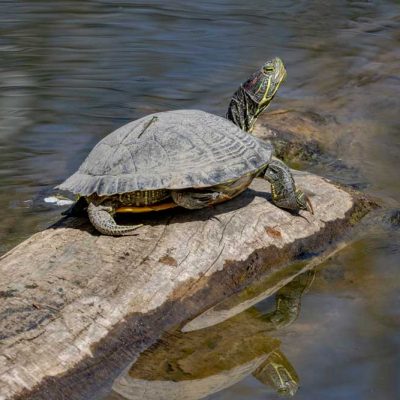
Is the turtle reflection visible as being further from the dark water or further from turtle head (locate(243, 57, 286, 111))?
turtle head (locate(243, 57, 286, 111))

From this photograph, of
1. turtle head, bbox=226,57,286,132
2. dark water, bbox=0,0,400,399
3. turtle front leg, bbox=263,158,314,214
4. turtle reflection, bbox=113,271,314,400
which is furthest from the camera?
turtle head, bbox=226,57,286,132

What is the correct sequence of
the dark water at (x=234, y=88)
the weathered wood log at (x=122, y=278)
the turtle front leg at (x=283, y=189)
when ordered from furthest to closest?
1. the turtle front leg at (x=283, y=189)
2. the dark water at (x=234, y=88)
3. the weathered wood log at (x=122, y=278)

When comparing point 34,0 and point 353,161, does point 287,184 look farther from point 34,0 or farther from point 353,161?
point 34,0

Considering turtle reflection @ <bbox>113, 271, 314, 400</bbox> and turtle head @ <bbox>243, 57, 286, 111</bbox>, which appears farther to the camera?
turtle head @ <bbox>243, 57, 286, 111</bbox>

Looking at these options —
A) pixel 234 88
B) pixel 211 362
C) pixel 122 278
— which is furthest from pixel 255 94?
pixel 234 88

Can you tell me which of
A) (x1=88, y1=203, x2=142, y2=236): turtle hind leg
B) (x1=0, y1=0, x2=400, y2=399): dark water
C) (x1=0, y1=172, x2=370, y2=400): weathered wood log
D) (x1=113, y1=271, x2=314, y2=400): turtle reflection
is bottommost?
(x1=0, y1=0, x2=400, y2=399): dark water

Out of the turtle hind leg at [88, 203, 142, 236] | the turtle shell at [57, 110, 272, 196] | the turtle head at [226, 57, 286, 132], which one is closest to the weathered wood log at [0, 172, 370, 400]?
the turtle hind leg at [88, 203, 142, 236]

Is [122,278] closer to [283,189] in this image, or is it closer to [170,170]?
[170,170]

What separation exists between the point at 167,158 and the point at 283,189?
28.2 inches

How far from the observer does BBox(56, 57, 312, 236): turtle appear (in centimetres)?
446

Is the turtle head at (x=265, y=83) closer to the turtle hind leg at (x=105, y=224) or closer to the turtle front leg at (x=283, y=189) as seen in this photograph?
the turtle front leg at (x=283, y=189)

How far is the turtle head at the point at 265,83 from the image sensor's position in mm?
5535

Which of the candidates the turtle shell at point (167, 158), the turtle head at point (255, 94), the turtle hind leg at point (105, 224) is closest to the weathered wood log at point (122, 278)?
the turtle hind leg at point (105, 224)

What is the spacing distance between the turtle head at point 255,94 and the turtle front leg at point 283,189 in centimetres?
69
